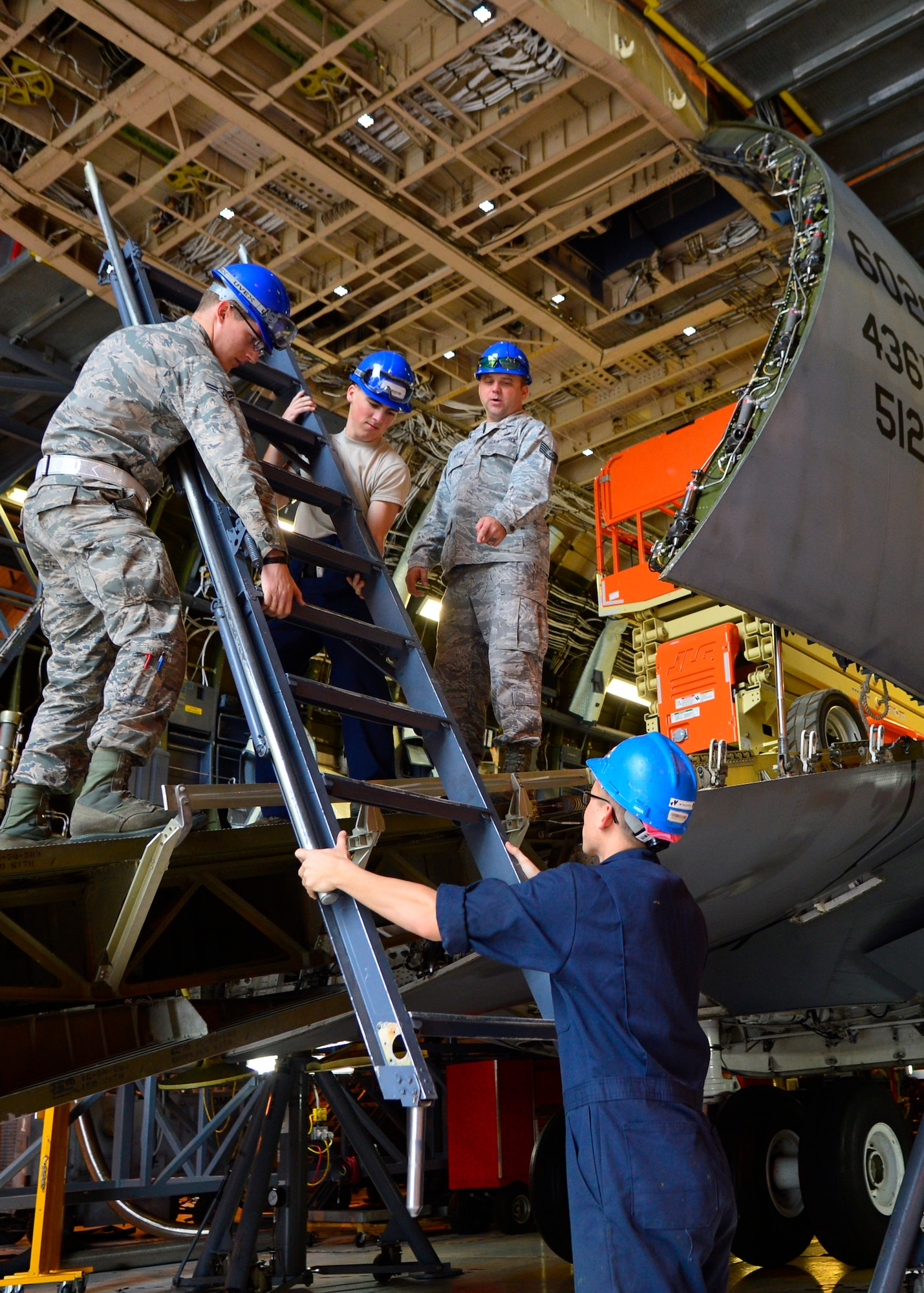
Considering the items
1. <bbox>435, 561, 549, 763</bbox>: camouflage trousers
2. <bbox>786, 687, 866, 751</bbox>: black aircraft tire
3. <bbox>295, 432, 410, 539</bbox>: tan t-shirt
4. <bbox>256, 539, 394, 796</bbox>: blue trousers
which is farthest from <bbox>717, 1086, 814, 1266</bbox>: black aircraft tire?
<bbox>295, 432, 410, 539</bbox>: tan t-shirt

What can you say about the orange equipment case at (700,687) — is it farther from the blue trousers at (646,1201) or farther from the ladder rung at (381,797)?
the blue trousers at (646,1201)

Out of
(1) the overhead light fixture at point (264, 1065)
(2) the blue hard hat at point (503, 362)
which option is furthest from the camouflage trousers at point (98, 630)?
(1) the overhead light fixture at point (264, 1065)

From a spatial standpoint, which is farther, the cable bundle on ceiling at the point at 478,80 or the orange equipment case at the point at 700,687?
the orange equipment case at the point at 700,687

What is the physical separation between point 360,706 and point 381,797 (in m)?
0.33

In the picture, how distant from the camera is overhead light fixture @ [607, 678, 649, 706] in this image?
1555 centimetres

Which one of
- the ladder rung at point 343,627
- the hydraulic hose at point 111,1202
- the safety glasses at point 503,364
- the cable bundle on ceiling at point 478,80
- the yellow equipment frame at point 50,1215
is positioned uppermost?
the cable bundle on ceiling at point 478,80

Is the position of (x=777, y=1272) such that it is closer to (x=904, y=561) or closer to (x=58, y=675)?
(x=904, y=561)

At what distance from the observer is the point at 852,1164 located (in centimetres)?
631

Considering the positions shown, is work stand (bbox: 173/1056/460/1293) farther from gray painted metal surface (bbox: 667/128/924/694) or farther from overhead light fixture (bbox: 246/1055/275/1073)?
gray painted metal surface (bbox: 667/128/924/694)

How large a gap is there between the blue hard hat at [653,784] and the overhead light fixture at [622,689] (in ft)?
41.3

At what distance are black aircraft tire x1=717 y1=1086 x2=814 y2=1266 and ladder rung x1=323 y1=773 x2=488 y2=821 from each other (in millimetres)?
4618

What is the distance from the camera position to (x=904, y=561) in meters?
5.22

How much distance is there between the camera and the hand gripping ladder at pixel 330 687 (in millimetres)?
2596

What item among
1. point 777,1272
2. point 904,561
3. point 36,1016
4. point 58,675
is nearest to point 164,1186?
point 777,1272
